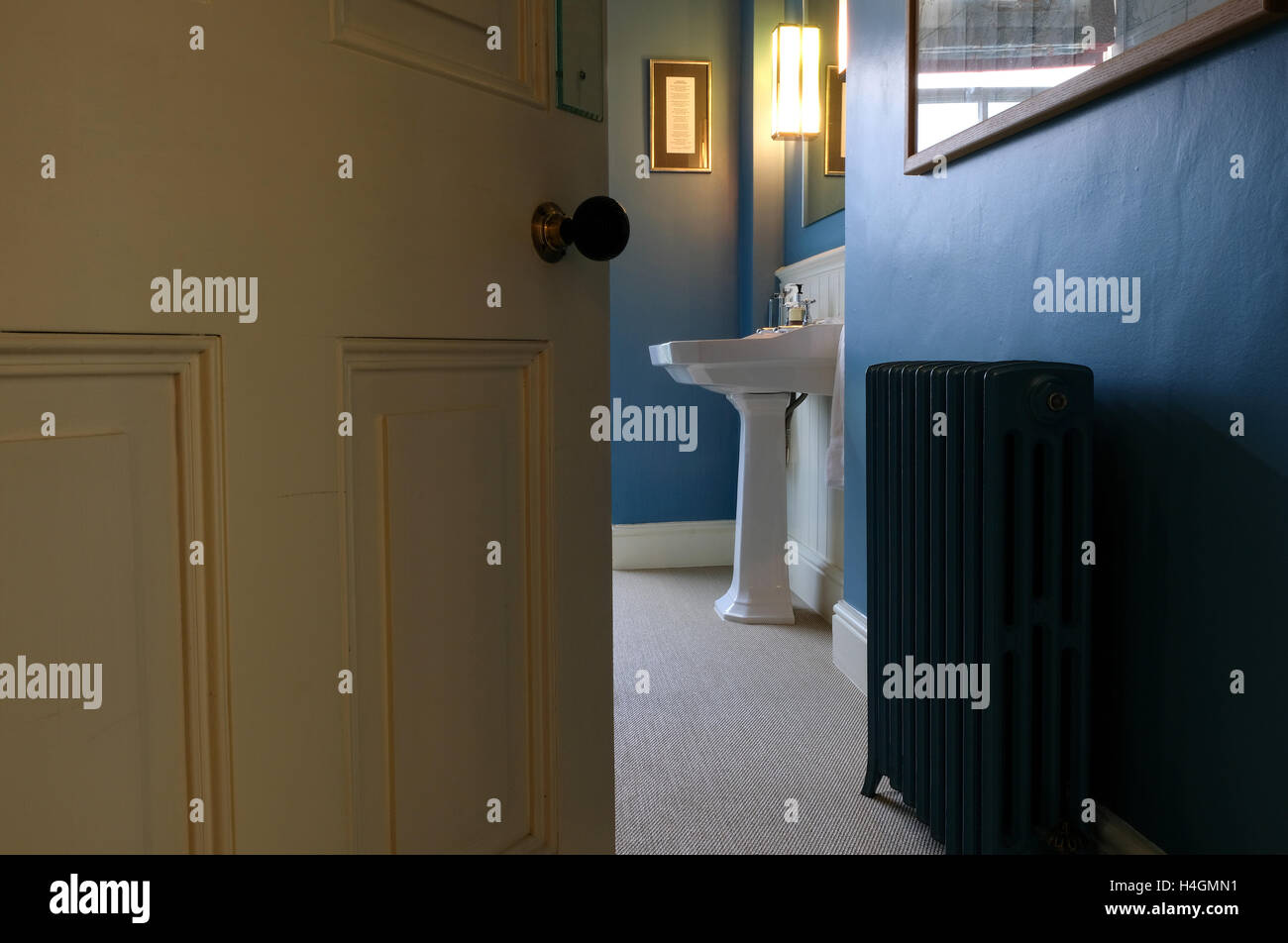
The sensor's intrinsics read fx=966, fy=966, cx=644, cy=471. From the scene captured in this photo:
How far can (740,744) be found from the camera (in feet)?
6.64

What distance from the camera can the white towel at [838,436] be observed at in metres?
2.44

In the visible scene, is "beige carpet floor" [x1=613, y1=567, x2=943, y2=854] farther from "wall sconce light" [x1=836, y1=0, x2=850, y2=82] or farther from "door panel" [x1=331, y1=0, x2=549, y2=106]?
"wall sconce light" [x1=836, y1=0, x2=850, y2=82]

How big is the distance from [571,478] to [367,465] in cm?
22

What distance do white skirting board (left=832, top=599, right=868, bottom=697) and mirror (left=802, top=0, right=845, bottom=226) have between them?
1296mm

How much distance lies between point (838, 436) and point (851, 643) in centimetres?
52

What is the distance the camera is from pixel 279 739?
25.0 inches

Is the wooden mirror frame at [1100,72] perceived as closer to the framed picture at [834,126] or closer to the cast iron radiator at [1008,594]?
the cast iron radiator at [1008,594]

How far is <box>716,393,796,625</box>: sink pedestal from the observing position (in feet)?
9.53

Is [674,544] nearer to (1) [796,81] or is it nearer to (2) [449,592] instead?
(1) [796,81]

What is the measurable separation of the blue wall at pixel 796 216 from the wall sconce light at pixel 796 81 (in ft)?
0.29

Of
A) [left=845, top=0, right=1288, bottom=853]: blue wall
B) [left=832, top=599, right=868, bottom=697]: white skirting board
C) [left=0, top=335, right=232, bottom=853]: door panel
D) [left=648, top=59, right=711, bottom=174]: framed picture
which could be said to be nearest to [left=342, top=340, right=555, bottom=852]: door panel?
[left=0, top=335, right=232, bottom=853]: door panel

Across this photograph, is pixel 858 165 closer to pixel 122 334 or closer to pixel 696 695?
pixel 696 695

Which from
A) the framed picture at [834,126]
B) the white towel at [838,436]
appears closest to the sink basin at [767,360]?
the white towel at [838,436]

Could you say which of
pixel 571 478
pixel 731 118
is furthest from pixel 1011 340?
pixel 731 118
